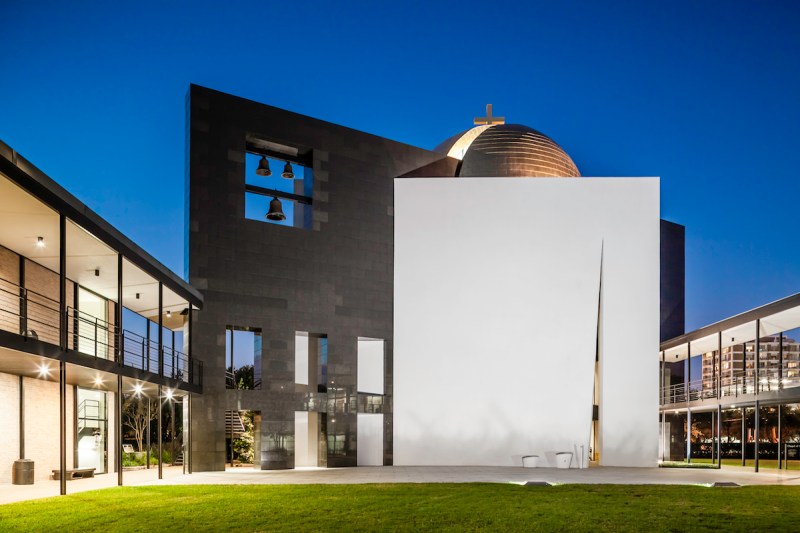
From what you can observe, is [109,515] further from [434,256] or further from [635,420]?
[635,420]

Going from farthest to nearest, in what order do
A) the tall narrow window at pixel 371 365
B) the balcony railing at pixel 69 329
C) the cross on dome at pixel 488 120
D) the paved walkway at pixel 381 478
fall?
the cross on dome at pixel 488 120 → the tall narrow window at pixel 371 365 → the paved walkway at pixel 381 478 → the balcony railing at pixel 69 329

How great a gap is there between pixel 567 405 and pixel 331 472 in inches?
329

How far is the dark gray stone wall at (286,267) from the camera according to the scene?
22.6 meters

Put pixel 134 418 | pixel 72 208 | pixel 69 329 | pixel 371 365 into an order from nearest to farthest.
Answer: pixel 72 208
pixel 69 329
pixel 371 365
pixel 134 418

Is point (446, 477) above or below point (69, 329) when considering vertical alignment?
below

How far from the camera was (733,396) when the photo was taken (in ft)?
84.0

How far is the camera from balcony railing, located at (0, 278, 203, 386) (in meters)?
14.5

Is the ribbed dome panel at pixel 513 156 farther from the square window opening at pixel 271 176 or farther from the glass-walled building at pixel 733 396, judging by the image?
the glass-walled building at pixel 733 396

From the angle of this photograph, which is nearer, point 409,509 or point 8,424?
point 409,509

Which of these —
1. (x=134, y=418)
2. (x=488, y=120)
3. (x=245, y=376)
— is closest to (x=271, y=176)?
(x=488, y=120)

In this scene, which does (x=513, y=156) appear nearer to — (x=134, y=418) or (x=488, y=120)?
(x=488, y=120)

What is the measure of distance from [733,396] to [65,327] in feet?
67.8

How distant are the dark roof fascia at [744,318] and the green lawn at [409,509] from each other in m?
8.24

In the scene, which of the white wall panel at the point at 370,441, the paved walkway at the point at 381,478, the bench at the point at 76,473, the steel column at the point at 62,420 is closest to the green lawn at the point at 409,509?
the steel column at the point at 62,420
